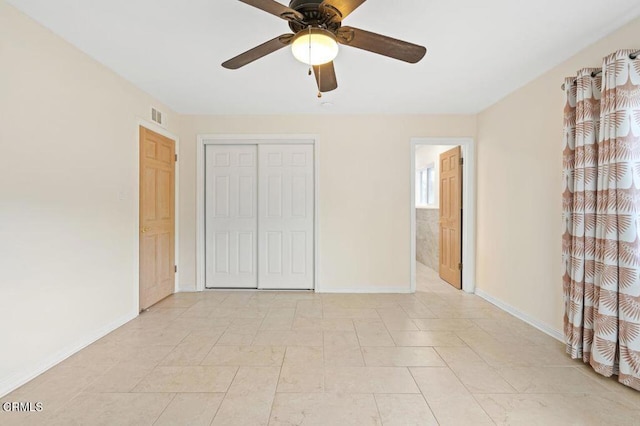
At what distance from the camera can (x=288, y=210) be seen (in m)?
4.14

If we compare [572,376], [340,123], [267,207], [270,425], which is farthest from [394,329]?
[340,123]

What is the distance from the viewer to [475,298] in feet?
12.6

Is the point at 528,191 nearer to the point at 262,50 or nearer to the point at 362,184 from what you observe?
the point at 362,184

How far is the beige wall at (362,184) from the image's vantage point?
4.08 m

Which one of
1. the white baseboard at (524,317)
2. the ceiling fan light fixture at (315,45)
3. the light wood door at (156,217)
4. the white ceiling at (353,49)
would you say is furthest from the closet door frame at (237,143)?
the ceiling fan light fixture at (315,45)

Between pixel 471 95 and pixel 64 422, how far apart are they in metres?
4.38

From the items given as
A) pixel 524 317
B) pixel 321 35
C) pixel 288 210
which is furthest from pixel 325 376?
pixel 288 210

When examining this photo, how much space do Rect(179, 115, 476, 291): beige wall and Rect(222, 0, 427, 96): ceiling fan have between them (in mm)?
2343

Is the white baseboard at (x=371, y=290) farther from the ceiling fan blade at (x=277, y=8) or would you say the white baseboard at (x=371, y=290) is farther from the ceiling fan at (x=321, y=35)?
the ceiling fan blade at (x=277, y=8)

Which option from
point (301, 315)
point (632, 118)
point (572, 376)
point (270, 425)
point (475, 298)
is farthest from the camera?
point (475, 298)

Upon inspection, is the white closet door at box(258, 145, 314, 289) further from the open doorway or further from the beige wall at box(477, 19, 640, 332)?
the beige wall at box(477, 19, 640, 332)

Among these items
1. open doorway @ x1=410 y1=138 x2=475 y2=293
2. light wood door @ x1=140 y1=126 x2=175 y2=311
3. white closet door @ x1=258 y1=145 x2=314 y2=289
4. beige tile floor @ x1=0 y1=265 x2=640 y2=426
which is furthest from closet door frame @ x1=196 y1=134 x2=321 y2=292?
open doorway @ x1=410 y1=138 x2=475 y2=293

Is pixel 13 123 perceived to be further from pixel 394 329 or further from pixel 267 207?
pixel 394 329

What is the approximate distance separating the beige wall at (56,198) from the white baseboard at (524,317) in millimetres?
4092
